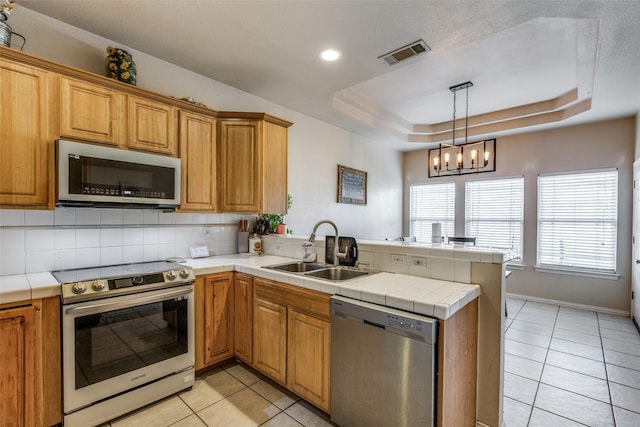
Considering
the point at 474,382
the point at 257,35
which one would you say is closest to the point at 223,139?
the point at 257,35

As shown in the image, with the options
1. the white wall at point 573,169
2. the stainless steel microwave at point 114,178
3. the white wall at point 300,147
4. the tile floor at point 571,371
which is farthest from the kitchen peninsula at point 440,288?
the white wall at point 573,169

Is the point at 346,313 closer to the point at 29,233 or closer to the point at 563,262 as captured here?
the point at 29,233

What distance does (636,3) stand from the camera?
1.90 meters

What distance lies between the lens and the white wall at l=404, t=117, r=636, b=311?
13.8 feet

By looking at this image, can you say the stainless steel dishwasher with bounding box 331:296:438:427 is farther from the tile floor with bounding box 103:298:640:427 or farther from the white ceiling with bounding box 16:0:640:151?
the white ceiling with bounding box 16:0:640:151

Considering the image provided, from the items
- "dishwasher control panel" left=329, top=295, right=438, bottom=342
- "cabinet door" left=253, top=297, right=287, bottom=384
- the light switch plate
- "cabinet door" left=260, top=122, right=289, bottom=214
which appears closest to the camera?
"dishwasher control panel" left=329, top=295, right=438, bottom=342

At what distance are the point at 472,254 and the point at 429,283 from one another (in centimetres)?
33

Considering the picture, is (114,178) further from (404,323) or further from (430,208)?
(430,208)

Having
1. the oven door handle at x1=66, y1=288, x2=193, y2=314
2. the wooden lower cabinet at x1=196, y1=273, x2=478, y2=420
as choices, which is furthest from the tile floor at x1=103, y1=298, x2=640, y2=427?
the oven door handle at x1=66, y1=288, x2=193, y2=314

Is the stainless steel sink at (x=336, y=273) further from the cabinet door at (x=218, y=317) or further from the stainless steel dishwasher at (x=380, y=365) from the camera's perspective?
the cabinet door at (x=218, y=317)

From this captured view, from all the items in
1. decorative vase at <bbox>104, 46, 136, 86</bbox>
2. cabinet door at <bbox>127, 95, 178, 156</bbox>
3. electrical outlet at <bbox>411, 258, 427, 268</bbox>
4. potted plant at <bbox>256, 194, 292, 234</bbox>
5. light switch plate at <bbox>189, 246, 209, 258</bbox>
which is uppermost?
decorative vase at <bbox>104, 46, 136, 86</bbox>

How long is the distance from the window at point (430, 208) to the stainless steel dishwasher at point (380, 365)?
15.6 feet

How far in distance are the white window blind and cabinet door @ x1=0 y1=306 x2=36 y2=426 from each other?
240 inches

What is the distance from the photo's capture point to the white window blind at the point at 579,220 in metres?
4.33
